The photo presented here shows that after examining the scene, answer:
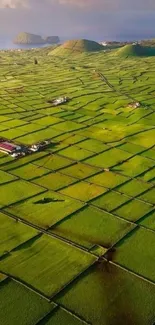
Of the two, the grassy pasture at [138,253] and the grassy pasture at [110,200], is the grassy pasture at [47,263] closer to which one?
the grassy pasture at [138,253]

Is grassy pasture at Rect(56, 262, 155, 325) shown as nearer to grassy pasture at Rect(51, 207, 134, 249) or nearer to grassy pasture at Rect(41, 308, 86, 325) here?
grassy pasture at Rect(41, 308, 86, 325)

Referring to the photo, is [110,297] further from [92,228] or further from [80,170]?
[80,170]

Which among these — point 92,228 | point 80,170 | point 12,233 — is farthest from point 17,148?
point 92,228

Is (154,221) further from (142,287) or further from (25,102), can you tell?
(25,102)

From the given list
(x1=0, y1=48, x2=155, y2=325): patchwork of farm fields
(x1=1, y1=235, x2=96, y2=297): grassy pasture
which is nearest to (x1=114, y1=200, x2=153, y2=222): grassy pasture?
(x1=0, y1=48, x2=155, y2=325): patchwork of farm fields

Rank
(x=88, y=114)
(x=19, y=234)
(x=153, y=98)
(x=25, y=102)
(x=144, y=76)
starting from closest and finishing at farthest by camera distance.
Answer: (x=19, y=234) < (x=88, y=114) < (x=25, y=102) < (x=153, y=98) < (x=144, y=76)

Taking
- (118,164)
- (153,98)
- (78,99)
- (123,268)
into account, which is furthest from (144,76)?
(123,268)
